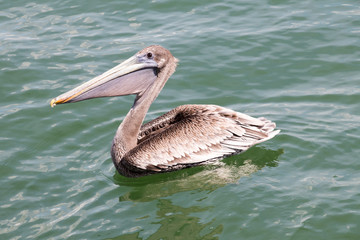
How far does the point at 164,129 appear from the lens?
7883mm

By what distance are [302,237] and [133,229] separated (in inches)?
71.2

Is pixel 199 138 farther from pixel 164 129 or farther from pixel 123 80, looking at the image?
pixel 123 80

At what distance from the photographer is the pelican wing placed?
7625 millimetres

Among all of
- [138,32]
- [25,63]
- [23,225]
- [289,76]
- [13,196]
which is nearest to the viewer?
[23,225]

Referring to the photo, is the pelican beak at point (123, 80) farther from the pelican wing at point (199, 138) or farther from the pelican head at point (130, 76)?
the pelican wing at point (199, 138)

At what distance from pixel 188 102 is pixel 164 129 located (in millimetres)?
1381

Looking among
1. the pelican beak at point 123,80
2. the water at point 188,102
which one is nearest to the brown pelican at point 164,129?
the pelican beak at point 123,80

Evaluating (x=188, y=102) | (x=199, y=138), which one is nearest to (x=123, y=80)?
A: (x=199, y=138)

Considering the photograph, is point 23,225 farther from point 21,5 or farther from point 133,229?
point 21,5

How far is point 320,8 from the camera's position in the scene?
36.7ft

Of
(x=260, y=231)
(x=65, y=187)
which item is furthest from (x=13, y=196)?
(x=260, y=231)

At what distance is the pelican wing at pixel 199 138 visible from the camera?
762 cm

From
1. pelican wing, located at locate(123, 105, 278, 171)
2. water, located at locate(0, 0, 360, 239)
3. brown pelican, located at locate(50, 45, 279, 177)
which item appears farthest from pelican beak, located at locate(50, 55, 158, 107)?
water, located at locate(0, 0, 360, 239)

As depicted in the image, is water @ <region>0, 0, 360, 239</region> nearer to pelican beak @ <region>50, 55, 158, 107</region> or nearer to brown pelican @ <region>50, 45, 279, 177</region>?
brown pelican @ <region>50, 45, 279, 177</region>
